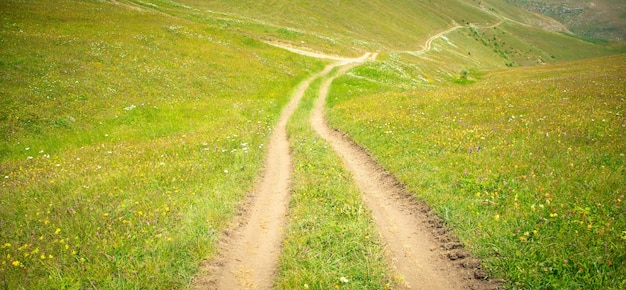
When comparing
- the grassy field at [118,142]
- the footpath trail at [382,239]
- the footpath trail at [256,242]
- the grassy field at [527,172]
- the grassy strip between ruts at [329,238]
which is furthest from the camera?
the grassy field at [118,142]

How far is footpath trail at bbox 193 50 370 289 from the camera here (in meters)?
6.75

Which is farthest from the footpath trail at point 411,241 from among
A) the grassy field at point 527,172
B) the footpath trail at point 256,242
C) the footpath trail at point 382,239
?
the footpath trail at point 256,242

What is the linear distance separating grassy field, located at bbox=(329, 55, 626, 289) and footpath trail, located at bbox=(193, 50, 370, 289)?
4641mm

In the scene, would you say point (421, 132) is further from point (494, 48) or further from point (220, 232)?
point (494, 48)

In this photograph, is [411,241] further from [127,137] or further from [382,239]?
[127,137]

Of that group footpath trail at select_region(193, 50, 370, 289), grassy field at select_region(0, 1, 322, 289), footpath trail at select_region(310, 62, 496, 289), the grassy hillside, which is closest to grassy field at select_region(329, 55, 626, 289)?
footpath trail at select_region(310, 62, 496, 289)

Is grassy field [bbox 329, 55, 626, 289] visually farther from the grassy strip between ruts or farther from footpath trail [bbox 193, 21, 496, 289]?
the grassy strip between ruts

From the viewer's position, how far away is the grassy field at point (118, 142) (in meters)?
6.88

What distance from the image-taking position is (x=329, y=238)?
→ 25.3 ft

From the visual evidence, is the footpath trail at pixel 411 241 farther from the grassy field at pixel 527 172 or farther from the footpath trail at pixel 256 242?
the footpath trail at pixel 256 242

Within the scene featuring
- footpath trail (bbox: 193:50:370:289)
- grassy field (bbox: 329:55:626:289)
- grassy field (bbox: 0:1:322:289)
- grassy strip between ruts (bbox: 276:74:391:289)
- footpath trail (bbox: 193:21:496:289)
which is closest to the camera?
grassy field (bbox: 329:55:626:289)

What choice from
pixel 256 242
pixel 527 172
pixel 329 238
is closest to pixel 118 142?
pixel 256 242

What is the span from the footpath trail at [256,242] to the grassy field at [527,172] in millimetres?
4641

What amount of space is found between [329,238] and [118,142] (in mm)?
13745
